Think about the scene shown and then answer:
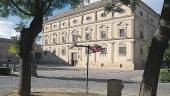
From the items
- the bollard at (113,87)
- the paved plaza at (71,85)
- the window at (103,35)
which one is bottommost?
the paved plaza at (71,85)

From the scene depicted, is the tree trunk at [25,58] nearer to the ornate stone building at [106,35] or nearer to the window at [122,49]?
the ornate stone building at [106,35]

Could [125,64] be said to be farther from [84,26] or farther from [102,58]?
[84,26]

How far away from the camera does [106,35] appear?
193 feet

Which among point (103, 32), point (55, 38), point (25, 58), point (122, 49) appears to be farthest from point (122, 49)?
point (25, 58)

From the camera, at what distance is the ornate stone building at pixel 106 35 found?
2129 inches

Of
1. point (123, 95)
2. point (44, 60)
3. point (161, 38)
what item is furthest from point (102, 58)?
point (161, 38)

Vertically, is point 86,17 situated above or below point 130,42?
above

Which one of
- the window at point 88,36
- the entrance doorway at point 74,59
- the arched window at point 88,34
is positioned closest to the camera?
the arched window at point 88,34

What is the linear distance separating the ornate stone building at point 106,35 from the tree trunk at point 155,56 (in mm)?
38716

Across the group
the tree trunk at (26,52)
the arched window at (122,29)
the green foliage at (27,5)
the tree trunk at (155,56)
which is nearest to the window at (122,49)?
the arched window at (122,29)

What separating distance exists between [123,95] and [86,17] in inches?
1927

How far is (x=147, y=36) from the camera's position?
59.2 m

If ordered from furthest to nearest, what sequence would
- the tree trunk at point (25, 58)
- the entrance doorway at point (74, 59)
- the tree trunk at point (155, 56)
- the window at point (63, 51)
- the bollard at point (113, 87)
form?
the window at point (63, 51) → the entrance doorway at point (74, 59) → the tree trunk at point (25, 58) → the bollard at point (113, 87) → the tree trunk at point (155, 56)

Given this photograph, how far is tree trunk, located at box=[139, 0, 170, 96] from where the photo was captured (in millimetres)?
9008
